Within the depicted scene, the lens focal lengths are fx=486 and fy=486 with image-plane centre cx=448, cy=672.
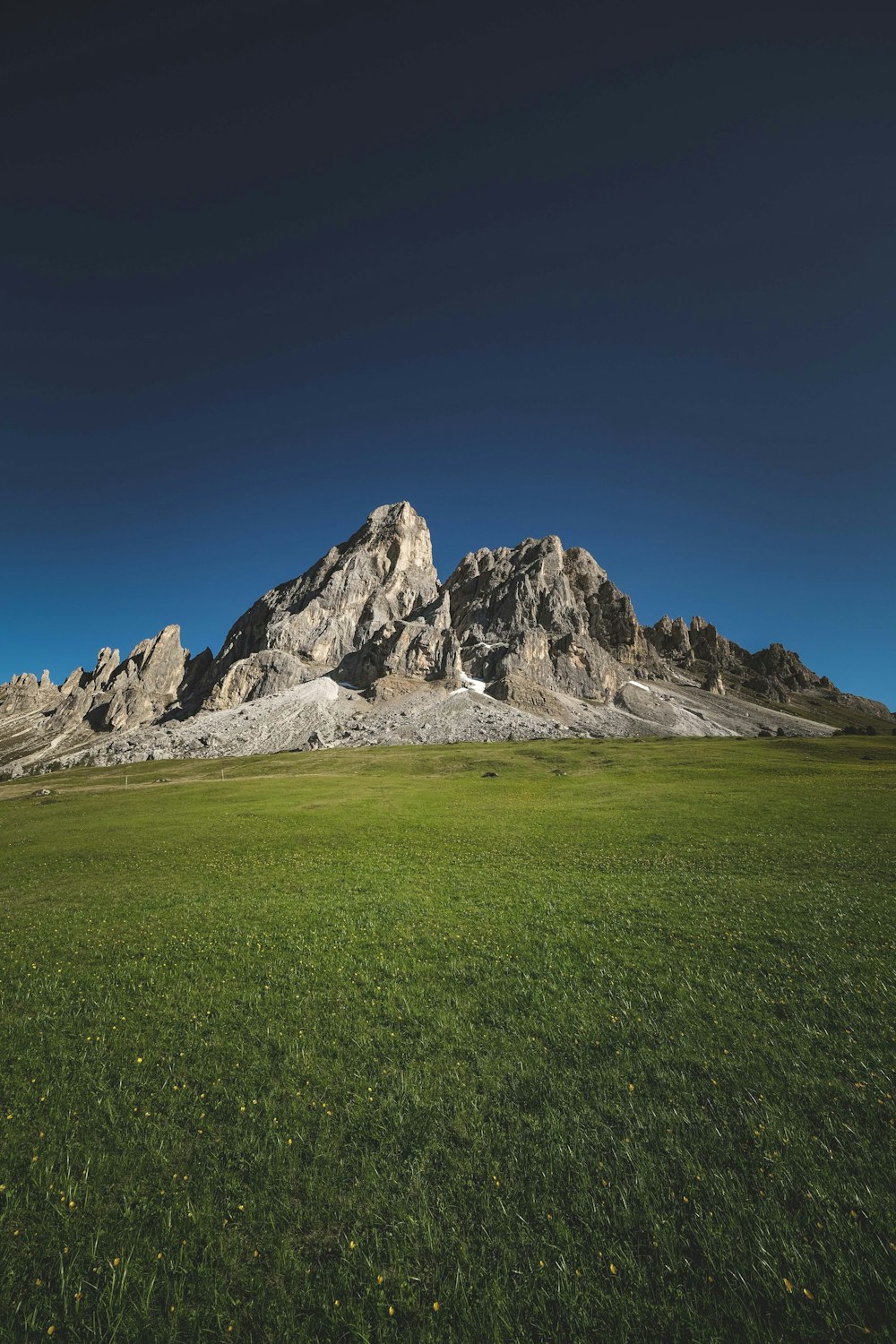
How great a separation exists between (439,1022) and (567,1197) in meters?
4.50

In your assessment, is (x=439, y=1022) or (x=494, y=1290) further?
(x=439, y=1022)

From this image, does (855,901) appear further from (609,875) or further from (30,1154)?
(30,1154)

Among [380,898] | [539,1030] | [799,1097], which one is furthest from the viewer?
[380,898]

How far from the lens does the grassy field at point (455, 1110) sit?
5.25 metres

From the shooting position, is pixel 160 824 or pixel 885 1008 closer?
pixel 885 1008

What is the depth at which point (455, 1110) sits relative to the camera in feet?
25.7

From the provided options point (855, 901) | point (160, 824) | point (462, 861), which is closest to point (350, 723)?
point (160, 824)

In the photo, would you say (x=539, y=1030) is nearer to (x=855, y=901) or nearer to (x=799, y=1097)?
(x=799, y=1097)

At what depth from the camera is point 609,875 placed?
20812 mm

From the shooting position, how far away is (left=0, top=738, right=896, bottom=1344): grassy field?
5.25m

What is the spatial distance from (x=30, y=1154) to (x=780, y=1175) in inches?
419

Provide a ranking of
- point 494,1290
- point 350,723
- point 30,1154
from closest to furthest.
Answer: point 494,1290 < point 30,1154 < point 350,723

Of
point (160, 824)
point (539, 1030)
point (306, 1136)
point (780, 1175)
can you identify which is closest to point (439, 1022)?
point (539, 1030)

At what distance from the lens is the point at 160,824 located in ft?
123
